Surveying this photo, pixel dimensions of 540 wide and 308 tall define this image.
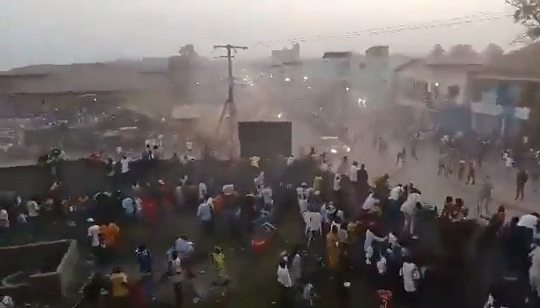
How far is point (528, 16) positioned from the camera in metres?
4.29

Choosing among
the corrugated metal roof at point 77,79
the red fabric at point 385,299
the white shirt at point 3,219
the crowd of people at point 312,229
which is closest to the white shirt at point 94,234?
the crowd of people at point 312,229

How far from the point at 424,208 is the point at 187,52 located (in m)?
2.49

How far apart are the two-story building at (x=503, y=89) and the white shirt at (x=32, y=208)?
389 cm

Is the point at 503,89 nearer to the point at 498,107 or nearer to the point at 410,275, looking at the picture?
the point at 498,107

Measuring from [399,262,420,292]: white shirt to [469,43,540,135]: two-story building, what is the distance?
1.31 meters

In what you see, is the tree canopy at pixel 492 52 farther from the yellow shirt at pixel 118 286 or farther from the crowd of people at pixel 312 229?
the yellow shirt at pixel 118 286

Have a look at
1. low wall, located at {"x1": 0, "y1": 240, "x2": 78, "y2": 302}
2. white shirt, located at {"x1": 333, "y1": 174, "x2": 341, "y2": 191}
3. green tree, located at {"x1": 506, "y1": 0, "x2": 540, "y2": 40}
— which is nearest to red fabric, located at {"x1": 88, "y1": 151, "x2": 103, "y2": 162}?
low wall, located at {"x1": 0, "y1": 240, "x2": 78, "y2": 302}

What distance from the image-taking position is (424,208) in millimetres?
4621

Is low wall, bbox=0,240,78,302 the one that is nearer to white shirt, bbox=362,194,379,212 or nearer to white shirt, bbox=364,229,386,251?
white shirt, bbox=364,229,386,251

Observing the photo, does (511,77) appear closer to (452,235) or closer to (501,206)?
(501,206)

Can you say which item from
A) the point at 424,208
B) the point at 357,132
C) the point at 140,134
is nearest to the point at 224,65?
the point at 140,134

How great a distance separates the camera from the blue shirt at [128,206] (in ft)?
16.1

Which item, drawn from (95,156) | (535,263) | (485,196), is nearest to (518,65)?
(485,196)

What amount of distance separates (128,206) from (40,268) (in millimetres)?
890
